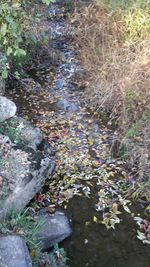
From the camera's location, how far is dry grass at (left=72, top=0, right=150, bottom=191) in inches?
236

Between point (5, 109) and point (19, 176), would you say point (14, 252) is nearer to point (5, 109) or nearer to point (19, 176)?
point (19, 176)

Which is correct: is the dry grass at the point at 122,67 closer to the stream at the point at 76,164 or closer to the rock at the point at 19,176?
the stream at the point at 76,164

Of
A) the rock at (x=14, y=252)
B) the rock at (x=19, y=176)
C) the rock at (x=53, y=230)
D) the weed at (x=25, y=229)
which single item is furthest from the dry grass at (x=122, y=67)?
the rock at (x=14, y=252)

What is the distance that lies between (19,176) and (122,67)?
3099mm

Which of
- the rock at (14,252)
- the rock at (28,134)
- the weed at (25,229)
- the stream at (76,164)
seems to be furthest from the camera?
the rock at (28,134)

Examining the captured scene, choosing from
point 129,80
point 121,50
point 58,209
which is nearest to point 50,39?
point 121,50

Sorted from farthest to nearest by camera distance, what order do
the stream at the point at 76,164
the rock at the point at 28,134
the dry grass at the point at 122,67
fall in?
the dry grass at the point at 122,67 < the rock at the point at 28,134 < the stream at the point at 76,164

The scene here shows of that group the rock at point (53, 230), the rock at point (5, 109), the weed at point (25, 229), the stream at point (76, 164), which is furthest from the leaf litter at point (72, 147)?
the rock at point (5, 109)

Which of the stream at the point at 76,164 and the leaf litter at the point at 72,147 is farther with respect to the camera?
the leaf litter at the point at 72,147

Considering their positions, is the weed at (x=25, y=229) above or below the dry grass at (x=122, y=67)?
below

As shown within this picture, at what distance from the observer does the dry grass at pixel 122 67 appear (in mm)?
5984

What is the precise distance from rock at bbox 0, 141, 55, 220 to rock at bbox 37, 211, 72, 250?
0.41 metres

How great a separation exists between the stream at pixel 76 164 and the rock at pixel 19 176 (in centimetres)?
28

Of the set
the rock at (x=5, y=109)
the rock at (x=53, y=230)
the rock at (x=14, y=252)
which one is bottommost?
the rock at (x=53, y=230)
